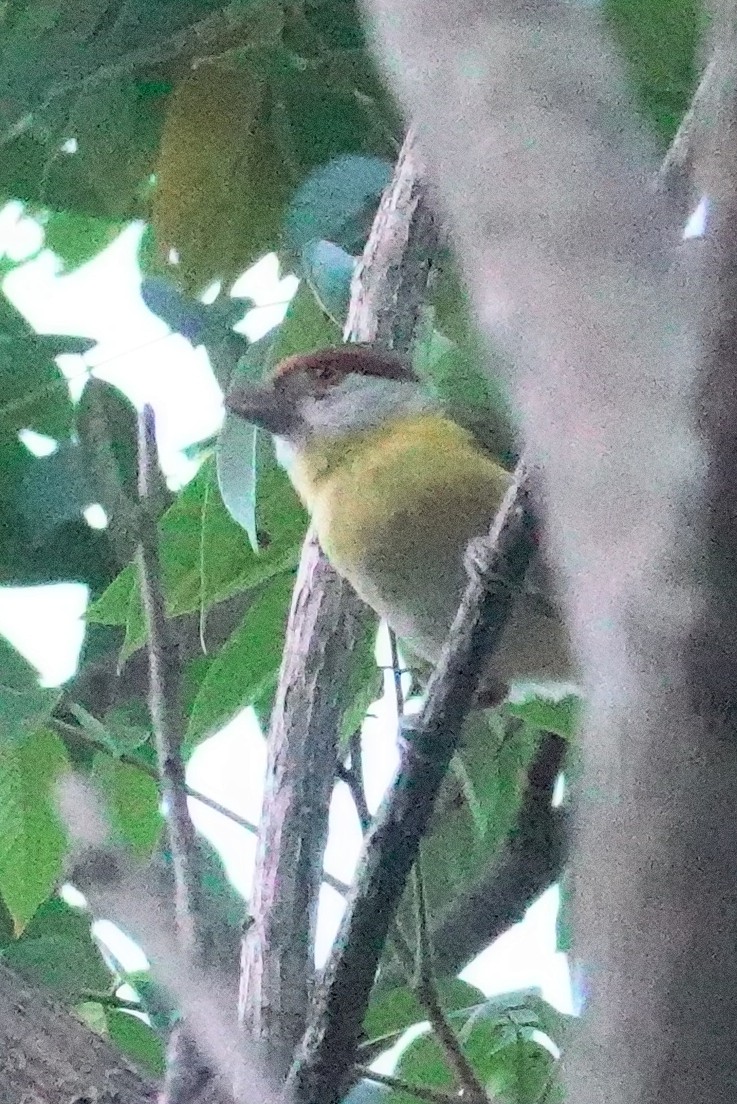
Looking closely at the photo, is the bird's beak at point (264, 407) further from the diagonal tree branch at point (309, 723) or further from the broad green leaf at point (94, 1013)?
the broad green leaf at point (94, 1013)

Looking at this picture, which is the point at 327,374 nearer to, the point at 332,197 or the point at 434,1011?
the point at 332,197

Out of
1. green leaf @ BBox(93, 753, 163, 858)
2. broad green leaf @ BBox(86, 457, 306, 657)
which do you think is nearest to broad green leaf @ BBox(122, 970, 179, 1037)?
green leaf @ BBox(93, 753, 163, 858)

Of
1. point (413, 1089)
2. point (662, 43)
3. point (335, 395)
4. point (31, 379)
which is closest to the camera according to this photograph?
point (662, 43)

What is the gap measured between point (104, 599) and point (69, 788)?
35 centimetres

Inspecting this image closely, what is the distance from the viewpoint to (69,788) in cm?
44

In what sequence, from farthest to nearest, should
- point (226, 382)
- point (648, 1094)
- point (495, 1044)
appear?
point (226, 382), point (495, 1044), point (648, 1094)

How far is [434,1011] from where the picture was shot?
56 cm

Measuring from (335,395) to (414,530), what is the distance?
17cm

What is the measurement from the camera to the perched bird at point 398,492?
2.51 feet

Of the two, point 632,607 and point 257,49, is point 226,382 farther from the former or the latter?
point 632,607

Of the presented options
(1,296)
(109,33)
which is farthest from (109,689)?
(109,33)

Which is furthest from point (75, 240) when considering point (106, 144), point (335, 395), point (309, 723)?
point (309, 723)

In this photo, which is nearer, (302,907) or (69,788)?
(69,788)

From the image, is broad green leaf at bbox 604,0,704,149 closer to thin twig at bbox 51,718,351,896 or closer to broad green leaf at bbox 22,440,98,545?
thin twig at bbox 51,718,351,896
